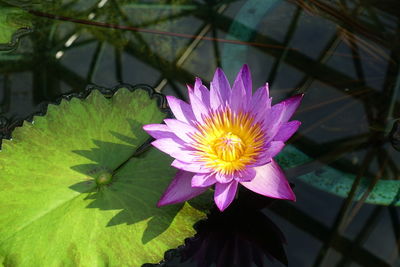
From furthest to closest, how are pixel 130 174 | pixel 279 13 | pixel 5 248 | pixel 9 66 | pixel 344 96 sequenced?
pixel 279 13 < pixel 9 66 < pixel 344 96 < pixel 130 174 < pixel 5 248

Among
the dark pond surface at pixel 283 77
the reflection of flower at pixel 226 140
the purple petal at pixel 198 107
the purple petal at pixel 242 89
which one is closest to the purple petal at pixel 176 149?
the reflection of flower at pixel 226 140

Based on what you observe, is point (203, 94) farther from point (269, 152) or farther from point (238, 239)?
point (238, 239)

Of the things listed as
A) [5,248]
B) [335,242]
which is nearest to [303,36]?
[335,242]

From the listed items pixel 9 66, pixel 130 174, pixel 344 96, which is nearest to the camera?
pixel 130 174

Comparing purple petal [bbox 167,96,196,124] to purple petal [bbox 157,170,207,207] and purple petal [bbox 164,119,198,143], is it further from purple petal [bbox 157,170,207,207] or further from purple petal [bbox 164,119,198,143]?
purple petal [bbox 157,170,207,207]

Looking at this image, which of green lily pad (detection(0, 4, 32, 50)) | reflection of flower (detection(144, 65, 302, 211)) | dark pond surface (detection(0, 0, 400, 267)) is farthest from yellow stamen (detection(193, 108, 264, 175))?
green lily pad (detection(0, 4, 32, 50))

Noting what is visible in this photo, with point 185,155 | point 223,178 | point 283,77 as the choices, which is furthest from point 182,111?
point 283,77

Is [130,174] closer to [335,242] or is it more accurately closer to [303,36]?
[335,242]
